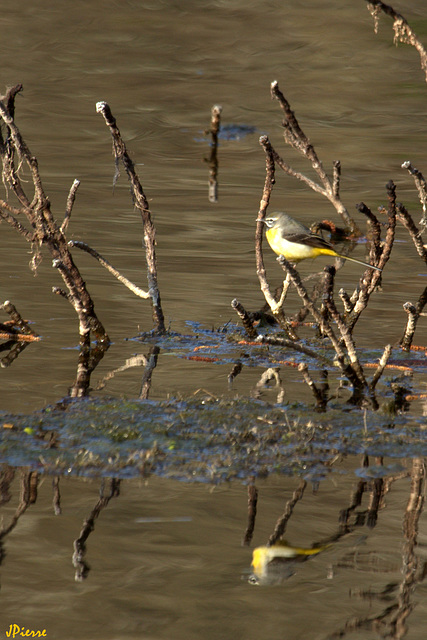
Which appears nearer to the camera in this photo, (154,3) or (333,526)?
(333,526)

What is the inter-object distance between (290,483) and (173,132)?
1540cm

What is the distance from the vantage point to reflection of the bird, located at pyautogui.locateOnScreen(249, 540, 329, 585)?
432cm

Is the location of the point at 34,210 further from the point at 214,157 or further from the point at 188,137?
the point at 188,137

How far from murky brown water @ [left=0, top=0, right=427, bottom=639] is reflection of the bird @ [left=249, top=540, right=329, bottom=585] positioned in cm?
6

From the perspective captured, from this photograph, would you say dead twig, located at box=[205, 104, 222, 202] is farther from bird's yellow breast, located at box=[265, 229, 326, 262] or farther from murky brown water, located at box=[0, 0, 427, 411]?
bird's yellow breast, located at box=[265, 229, 326, 262]

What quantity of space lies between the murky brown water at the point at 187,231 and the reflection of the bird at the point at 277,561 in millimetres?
62

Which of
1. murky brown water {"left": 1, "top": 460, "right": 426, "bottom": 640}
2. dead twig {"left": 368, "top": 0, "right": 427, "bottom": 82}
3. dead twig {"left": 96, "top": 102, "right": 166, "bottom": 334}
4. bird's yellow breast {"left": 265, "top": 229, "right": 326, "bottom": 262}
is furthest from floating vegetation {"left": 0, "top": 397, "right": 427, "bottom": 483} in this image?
dead twig {"left": 368, "top": 0, "right": 427, "bottom": 82}

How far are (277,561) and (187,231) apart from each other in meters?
8.18

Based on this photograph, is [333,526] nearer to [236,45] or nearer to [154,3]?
[236,45]

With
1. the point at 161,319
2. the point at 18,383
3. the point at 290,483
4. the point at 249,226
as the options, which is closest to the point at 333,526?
the point at 290,483

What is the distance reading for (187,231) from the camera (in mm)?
12305

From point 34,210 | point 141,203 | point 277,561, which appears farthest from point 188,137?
point 277,561

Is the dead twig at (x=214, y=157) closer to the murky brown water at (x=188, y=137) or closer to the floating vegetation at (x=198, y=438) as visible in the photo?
the murky brown water at (x=188, y=137)

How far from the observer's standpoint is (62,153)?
57.6 ft
